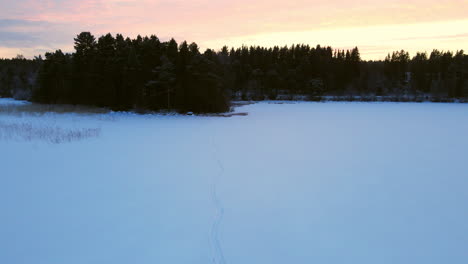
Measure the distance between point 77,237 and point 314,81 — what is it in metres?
76.1

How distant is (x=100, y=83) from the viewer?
116 feet

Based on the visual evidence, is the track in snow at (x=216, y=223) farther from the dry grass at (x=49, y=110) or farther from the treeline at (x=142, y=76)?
the dry grass at (x=49, y=110)

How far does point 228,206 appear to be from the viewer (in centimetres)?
640

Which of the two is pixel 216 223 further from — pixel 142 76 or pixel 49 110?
pixel 49 110

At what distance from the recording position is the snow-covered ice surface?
15.4 ft

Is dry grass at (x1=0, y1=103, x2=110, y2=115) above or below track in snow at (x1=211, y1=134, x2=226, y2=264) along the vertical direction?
above

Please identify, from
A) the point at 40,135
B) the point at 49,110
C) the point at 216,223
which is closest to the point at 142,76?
the point at 49,110

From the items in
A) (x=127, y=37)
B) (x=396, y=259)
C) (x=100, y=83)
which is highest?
(x=127, y=37)

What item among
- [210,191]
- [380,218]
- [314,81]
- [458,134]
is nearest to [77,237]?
[210,191]

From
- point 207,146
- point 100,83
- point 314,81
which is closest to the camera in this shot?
point 207,146

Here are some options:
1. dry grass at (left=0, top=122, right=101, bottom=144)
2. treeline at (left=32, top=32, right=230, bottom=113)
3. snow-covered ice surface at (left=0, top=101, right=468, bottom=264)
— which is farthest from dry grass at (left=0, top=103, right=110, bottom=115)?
snow-covered ice surface at (left=0, top=101, right=468, bottom=264)

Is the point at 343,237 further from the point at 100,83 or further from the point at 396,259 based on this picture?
the point at 100,83

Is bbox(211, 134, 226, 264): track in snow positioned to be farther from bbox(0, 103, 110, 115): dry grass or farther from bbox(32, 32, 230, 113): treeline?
bbox(0, 103, 110, 115): dry grass

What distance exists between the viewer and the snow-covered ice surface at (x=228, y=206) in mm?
4703
